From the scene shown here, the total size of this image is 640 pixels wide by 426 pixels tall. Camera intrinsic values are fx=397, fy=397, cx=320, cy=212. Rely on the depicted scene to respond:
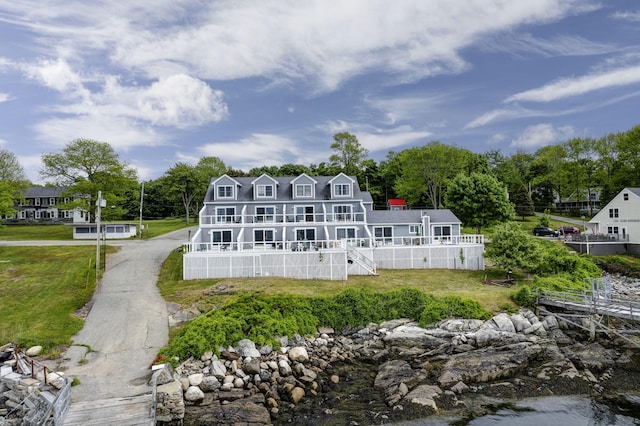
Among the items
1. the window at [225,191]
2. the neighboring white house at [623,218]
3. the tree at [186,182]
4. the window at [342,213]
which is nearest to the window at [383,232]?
the window at [342,213]

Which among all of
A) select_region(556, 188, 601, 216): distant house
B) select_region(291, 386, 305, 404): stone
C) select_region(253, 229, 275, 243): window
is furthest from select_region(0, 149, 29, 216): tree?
select_region(556, 188, 601, 216): distant house

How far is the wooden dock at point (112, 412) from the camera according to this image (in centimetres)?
1386

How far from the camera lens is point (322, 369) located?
66.2ft

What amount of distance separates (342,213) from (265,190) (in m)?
7.92

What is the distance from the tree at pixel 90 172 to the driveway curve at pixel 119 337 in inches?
757

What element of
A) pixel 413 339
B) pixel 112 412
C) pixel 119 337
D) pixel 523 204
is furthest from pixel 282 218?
pixel 523 204

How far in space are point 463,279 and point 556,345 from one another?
9.77 metres

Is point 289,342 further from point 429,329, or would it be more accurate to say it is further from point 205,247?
point 205,247

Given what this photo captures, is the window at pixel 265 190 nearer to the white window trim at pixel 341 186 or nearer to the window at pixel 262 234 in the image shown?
the window at pixel 262 234

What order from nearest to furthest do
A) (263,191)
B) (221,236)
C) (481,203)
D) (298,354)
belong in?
1. (298,354)
2. (221,236)
3. (263,191)
4. (481,203)

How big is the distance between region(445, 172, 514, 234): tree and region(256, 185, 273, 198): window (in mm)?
21558

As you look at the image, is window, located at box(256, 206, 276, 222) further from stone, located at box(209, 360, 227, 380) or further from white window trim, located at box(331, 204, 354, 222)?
stone, located at box(209, 360, 227, 380)

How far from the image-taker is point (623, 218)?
44.8 metres

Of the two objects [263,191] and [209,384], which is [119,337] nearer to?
[209,384]
